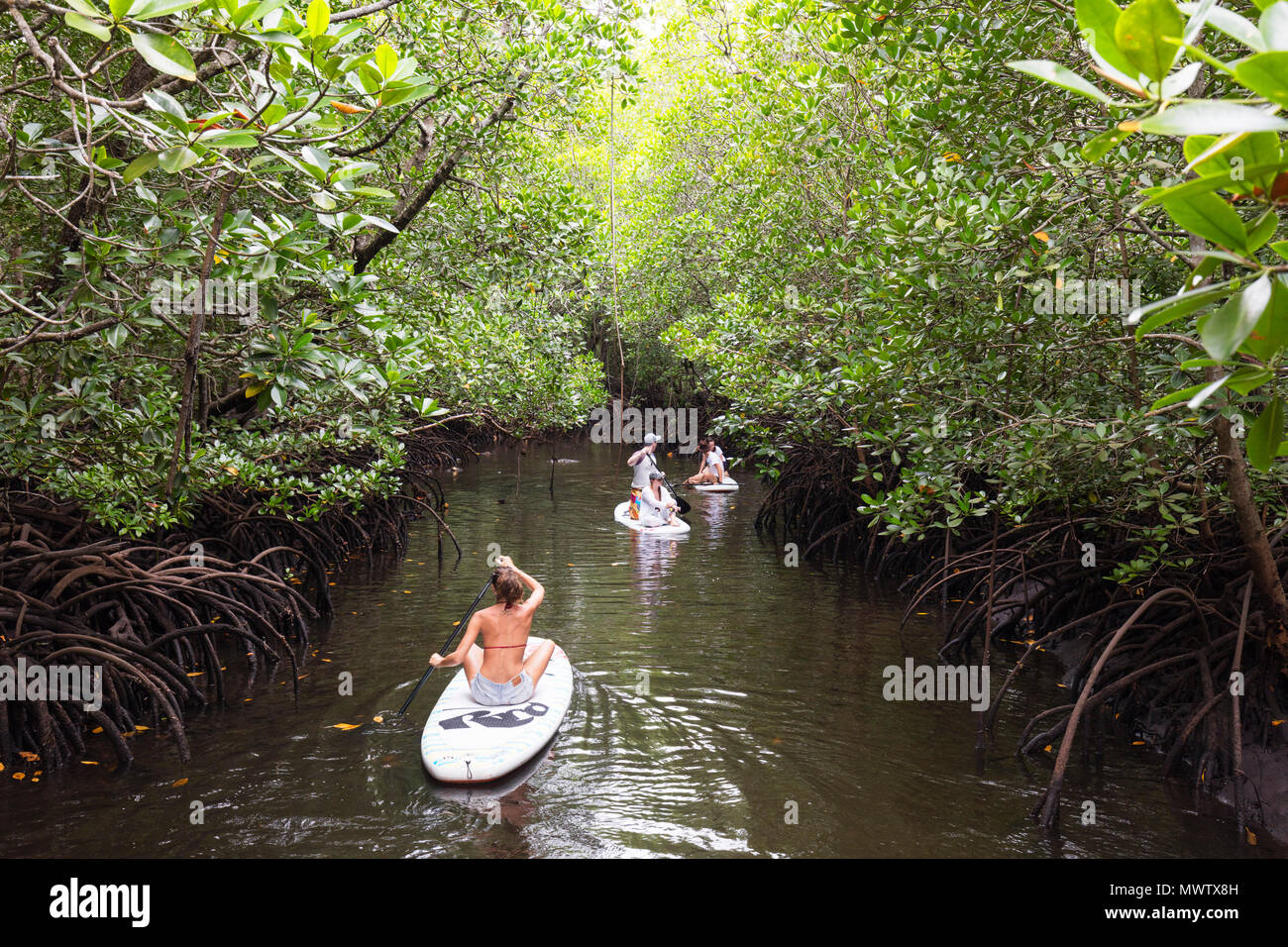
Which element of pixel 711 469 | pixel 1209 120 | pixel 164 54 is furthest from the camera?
pixel 711 469

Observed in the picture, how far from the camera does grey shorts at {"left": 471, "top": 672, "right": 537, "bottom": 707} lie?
20.0 feet

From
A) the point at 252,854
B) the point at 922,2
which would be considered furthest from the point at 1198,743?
the point at 252,854

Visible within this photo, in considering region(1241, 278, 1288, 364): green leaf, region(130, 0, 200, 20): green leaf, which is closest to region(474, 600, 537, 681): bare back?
region(130, 0, 200, 20): green leaf

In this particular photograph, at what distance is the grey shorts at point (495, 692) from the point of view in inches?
239

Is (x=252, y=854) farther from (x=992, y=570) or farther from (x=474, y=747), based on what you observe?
(x=992, y=570)

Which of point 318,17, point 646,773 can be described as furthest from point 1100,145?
point 646,773

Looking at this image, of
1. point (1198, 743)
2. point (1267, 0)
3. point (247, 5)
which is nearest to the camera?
point (1267, 0)

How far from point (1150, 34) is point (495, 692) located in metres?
5.59

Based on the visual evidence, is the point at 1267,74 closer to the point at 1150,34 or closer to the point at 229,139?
the point at 1150,34

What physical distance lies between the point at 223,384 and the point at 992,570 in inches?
321

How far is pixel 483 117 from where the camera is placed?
7586mm

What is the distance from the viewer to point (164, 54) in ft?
7.63

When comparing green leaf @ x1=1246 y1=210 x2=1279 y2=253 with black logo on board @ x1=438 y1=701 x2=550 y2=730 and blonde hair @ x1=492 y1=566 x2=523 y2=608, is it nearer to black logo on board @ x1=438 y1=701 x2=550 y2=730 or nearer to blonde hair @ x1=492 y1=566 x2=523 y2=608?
black logo on board @ x1=438 y1=701 x2=550 y2=730

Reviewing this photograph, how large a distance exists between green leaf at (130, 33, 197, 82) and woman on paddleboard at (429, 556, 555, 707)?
419 centimetres
